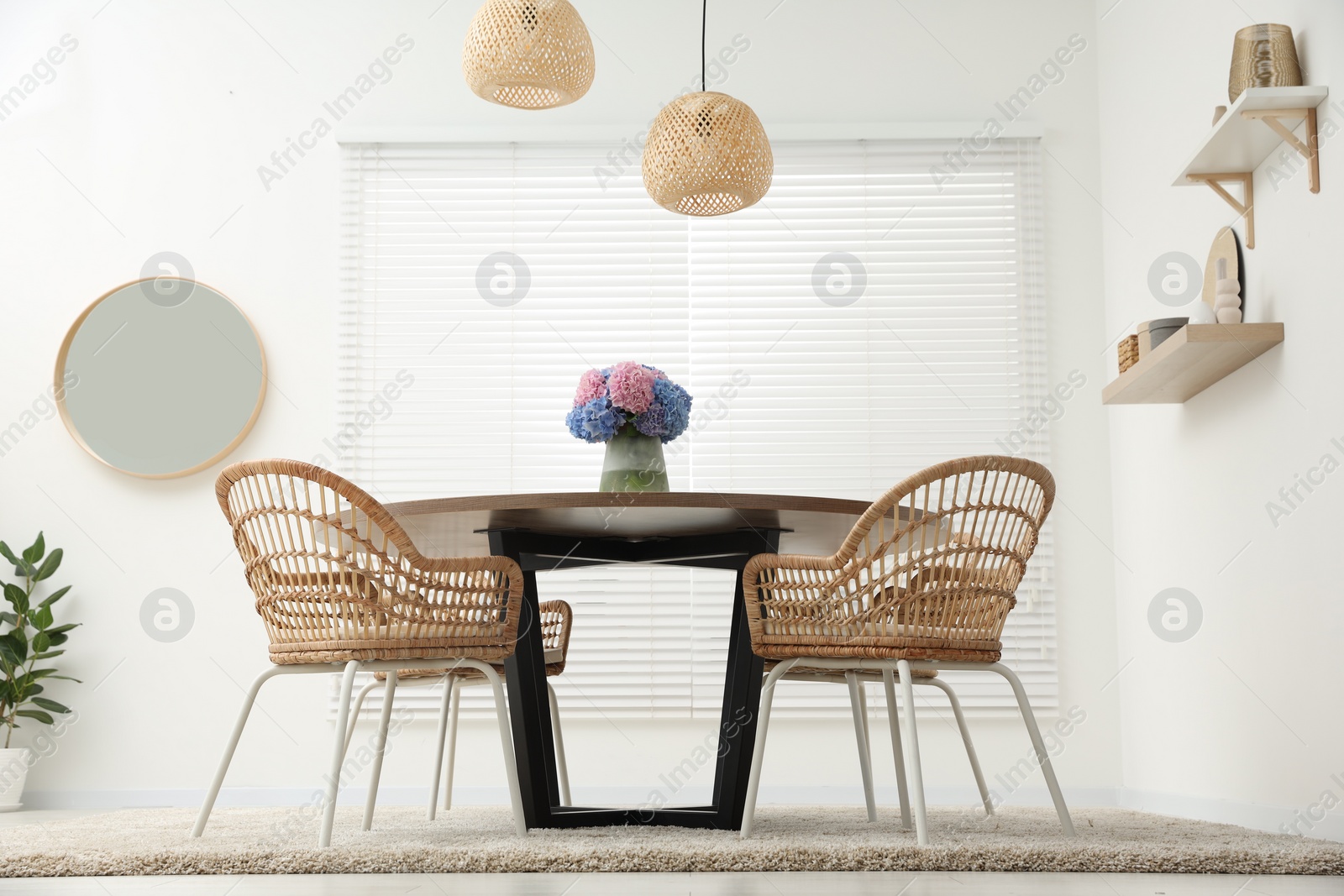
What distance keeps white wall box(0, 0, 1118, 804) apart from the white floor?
2057mm

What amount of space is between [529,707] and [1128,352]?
1.90 meters

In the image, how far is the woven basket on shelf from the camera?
3043mm

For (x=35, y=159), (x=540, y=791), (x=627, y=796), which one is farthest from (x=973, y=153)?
(x=35, y=159)

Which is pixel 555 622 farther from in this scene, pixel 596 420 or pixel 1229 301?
pixel 1229 301

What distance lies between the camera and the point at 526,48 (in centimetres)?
261

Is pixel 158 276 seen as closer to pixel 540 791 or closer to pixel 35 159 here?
pixel 35 159

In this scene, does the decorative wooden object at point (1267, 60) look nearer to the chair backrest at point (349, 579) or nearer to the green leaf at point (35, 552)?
the chair backrest at point (349, 579)

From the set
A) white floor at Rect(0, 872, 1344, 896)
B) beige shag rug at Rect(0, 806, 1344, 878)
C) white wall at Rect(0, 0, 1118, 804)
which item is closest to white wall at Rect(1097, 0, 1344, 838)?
white wall at Rect(0, 0, 1118, 804)

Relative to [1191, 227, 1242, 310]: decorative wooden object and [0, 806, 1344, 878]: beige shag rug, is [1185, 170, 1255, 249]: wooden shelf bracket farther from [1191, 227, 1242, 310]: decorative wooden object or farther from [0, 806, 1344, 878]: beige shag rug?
[0, 806, 1344, 878]: beige shag rug

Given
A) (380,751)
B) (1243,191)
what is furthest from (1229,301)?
(380,751)

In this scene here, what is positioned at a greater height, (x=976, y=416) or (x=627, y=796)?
(x=976, y=416)

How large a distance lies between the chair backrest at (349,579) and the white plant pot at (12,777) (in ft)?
6.94

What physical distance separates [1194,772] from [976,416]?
138 centimetres

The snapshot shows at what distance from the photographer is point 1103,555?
3.90m
